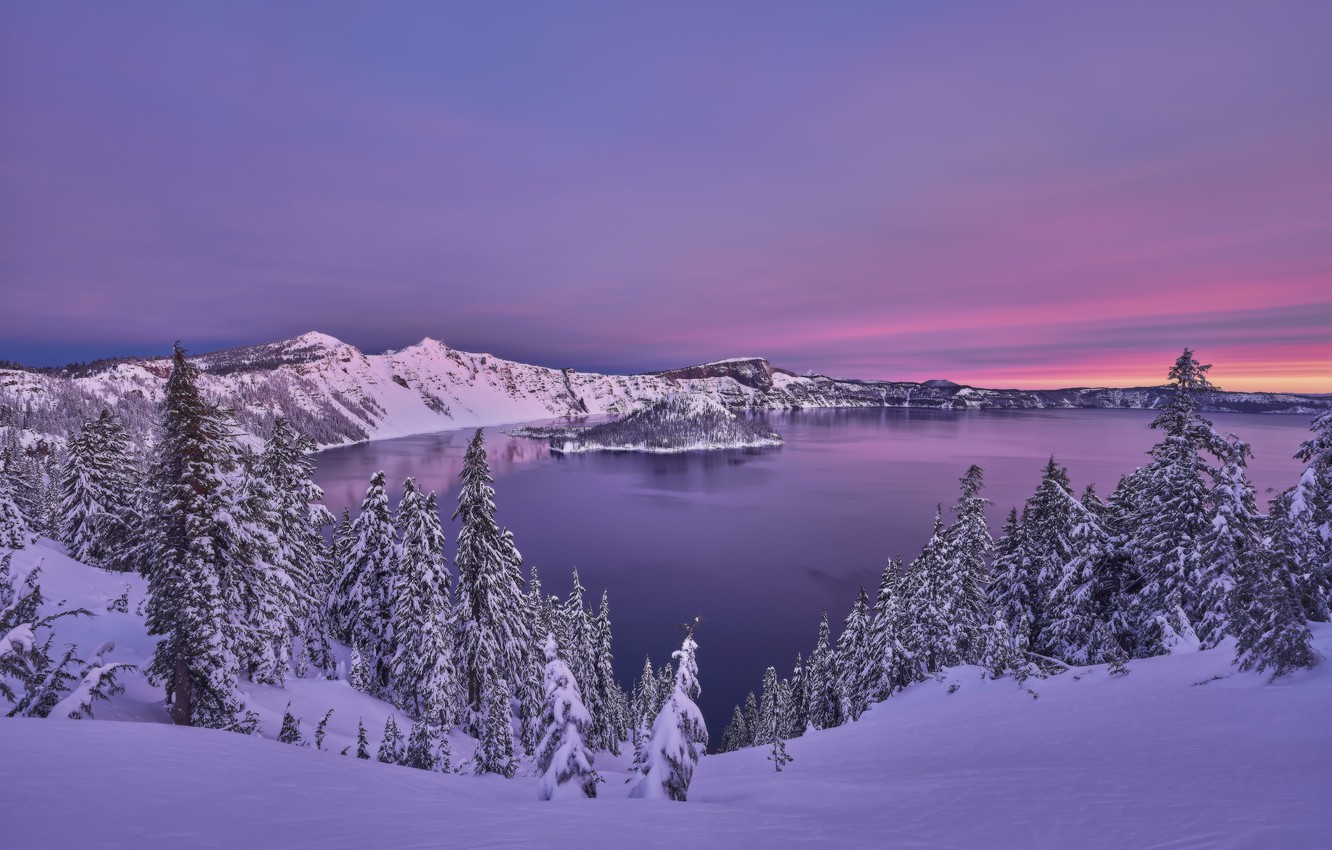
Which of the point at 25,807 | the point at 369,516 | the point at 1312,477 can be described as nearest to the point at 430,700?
the point at 369,516

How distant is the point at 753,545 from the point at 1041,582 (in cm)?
6059

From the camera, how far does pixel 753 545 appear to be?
8456cm

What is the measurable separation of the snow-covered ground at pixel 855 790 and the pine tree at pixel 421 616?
365 inches

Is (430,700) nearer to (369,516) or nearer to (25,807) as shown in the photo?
(369,516)

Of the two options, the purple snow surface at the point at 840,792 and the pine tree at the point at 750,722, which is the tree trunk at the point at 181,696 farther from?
the pine tree at the point at 750,722

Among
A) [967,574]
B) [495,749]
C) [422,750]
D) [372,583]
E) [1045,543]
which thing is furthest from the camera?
[967,574]

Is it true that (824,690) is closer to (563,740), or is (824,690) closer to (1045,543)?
(1045,543)

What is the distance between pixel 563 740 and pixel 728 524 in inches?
3498

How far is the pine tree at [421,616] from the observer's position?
21.1m

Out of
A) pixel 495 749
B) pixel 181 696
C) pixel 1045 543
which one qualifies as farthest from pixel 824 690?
pixel 181 696

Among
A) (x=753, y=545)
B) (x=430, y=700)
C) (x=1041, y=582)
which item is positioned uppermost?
(x=1041, y=582)

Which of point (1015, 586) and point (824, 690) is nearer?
point (1015, 586)

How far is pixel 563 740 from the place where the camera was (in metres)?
11.3

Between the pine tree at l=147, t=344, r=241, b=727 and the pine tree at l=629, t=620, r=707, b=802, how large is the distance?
36.6 ft
